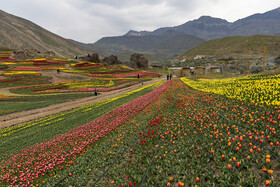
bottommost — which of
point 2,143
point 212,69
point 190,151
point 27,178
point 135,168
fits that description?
point 2,143

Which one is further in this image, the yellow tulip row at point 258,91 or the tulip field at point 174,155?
the yellow tulip row at point 258,91

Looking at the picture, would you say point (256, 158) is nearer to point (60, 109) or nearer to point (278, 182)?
point (278, 182)

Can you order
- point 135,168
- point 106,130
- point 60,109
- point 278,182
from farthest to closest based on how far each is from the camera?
point 60,109, point 106,130, point 135,168, point 278,182

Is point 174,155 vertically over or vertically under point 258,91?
under

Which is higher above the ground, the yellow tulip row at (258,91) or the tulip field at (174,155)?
the yellow tulip row at (258,91)

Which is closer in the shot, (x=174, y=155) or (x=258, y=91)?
(x=174, y=155)

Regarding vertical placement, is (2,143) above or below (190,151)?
below

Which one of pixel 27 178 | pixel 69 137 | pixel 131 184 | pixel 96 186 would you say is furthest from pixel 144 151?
pixel 69 137

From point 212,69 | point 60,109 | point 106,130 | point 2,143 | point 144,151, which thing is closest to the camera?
point 144,151

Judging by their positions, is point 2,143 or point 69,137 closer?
point 69,137

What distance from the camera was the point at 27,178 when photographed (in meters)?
6.93

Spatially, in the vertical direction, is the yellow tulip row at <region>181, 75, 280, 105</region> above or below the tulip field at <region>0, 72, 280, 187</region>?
above

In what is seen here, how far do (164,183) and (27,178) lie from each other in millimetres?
7004

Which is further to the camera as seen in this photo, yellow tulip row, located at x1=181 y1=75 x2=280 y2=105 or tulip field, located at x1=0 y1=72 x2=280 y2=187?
yellow tulip row, located at x1=181 y1=75 x2=280 y2=105
